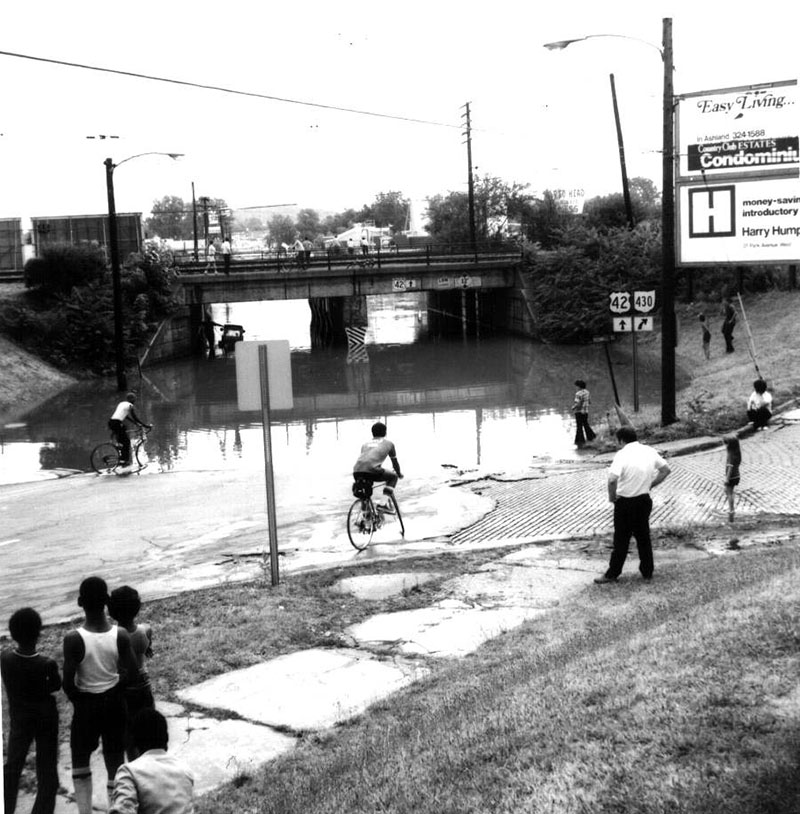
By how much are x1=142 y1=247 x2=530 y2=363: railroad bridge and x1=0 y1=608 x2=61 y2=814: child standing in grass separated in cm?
4464

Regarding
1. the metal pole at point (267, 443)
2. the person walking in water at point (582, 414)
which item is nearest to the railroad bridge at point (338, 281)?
the person walking in water at point (582, 414)

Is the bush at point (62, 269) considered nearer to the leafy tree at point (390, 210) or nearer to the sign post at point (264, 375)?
the sign post at point (264, 375)

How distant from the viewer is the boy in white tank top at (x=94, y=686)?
6.43 meters

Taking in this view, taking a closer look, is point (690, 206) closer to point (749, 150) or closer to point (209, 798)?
point (749, 150)

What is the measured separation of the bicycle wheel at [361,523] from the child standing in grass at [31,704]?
788 cm

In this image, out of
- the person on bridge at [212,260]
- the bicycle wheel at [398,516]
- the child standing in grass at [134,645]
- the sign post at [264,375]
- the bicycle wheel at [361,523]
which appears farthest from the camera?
the person on bridge at [212,260]

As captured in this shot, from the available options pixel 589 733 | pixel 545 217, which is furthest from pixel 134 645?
pixel 545 217

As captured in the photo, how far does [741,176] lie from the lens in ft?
37.0

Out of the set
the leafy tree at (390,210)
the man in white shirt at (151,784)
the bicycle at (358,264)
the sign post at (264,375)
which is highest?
the leafy tree at (390,210)

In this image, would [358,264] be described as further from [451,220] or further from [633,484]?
[633,484]

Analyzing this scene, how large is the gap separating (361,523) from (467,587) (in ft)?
10.4

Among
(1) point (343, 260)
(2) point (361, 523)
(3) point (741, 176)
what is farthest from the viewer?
(1) point (343, 260)

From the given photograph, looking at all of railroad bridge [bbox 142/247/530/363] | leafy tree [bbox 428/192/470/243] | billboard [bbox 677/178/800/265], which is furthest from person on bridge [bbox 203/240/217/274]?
billboard [bbox 677/178/800/265]

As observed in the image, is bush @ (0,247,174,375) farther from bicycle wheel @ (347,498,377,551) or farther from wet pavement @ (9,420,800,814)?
bicycle wheel @ (347,498,377,551)
